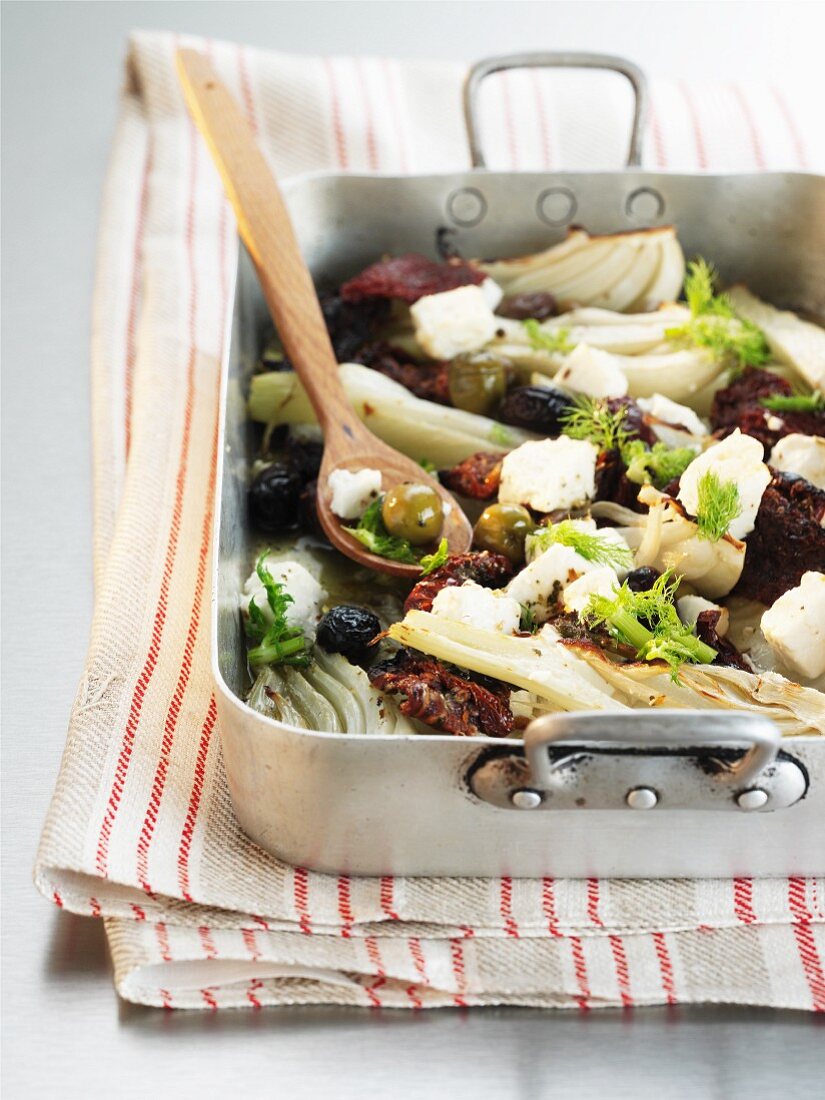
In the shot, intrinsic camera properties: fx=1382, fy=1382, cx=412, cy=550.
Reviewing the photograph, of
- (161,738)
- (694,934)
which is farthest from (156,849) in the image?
(694,934)

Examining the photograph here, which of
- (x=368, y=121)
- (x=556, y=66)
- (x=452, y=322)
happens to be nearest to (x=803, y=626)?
(x=452, y=322)

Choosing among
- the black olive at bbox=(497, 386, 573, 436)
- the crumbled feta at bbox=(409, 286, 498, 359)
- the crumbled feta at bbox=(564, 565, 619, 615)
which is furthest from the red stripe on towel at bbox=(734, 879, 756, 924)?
A: the crumbled feta at bbox=(409, 286, 498, 359)

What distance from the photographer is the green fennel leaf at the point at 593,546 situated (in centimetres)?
174

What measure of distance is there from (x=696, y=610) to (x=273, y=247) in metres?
0.93

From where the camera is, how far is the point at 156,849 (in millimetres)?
1472

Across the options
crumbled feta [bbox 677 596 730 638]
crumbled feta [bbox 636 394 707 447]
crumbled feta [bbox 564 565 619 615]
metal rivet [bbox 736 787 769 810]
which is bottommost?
crumbled feta [bbox 677 596 730 638]

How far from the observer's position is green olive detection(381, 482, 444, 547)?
1.82 m

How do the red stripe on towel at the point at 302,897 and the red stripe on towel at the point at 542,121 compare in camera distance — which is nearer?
the red stripe on towel at the point at 302,897

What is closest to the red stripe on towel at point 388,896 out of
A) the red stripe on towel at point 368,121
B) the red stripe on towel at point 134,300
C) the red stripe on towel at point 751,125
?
the red stripe on towel at point 134,300

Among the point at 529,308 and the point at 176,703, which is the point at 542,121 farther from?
the point at 176,703

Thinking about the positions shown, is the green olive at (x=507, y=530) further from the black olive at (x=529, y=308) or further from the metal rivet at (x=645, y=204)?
the metal rivet at (x=645, y=204)

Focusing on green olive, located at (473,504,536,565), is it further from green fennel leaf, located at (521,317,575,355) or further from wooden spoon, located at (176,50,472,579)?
green fennel leaf, located at (521,317,575,355)

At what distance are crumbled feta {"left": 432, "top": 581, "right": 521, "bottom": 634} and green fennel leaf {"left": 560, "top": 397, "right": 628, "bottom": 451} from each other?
41cm

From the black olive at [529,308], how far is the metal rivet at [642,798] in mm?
1185
